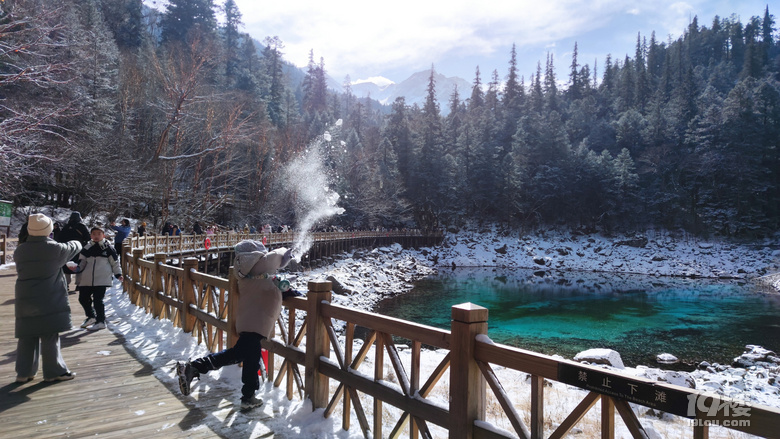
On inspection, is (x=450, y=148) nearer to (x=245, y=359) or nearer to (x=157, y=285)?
(x=157, y=285)

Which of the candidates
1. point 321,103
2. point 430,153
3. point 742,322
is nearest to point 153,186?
point 742,322

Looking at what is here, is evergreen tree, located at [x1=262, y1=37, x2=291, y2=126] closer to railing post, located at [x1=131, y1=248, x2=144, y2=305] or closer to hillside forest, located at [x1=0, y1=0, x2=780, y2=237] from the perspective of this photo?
hillside forest, located at [x1=0, y1=0, x2=780, y2=237]

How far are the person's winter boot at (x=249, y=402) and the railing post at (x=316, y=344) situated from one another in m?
0.53

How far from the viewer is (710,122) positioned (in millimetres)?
54156

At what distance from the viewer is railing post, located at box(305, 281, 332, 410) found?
4320 mm

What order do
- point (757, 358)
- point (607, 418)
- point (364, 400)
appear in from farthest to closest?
point (757, 358) → point (364, 400) → point (607, 418)

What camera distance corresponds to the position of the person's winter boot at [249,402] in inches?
169

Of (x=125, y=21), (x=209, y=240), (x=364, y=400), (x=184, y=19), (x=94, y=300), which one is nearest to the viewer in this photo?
(x=364, y=400)

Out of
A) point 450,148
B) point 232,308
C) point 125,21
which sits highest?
point 125,21

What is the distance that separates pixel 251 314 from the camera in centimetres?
426

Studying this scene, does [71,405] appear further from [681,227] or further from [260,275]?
[681,227]

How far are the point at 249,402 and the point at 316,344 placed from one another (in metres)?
0.90

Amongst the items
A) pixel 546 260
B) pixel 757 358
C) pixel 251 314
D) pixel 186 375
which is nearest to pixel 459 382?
pixel 251 314

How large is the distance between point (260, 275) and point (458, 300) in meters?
21.2
